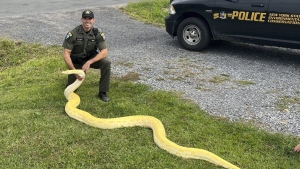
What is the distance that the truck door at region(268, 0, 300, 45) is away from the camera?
702 centimetres

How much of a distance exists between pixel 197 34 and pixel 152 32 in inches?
102

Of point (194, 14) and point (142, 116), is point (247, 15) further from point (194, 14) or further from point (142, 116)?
point (142, 116)

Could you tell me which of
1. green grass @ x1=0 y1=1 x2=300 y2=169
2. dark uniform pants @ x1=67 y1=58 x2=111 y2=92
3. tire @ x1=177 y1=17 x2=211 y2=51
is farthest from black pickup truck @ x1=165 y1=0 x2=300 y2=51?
dark uniform pants @ x1=67 y1=58 x2=111 y2=92

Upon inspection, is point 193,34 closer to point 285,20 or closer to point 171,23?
point 171,23

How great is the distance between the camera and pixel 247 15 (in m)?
7.55

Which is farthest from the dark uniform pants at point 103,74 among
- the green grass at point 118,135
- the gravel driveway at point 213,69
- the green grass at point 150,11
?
the green grass at point 150,11

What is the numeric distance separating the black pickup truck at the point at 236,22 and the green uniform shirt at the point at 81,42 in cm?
342

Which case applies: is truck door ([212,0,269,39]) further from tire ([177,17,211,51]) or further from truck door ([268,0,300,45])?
tire ([177,17,211,51])

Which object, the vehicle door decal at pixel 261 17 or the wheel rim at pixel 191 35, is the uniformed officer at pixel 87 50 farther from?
the vehicle door decal at pixel 261 17

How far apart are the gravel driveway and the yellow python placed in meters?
1.13

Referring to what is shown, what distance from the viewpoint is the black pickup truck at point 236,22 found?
7.18 m

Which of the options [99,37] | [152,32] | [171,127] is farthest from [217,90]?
[152,32]

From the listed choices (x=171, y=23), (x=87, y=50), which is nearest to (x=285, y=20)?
(x=171, y=23)

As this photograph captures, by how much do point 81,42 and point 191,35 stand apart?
12.4 feet
